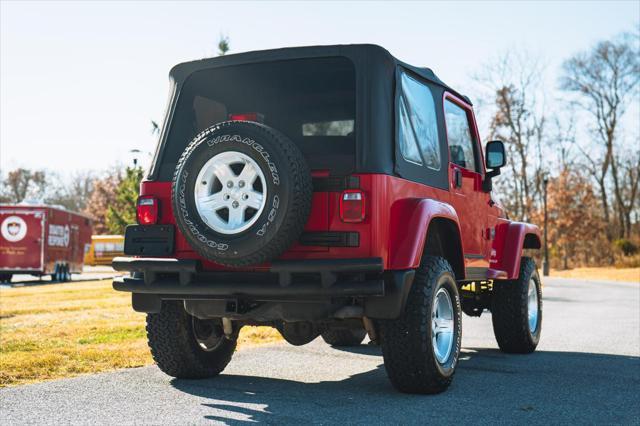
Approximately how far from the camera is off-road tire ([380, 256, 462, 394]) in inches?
208

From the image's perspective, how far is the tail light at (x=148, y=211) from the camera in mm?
5637

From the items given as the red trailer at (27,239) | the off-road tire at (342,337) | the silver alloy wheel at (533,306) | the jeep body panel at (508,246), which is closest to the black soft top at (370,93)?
the jeep body panel at (508,246)

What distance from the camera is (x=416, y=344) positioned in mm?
5262

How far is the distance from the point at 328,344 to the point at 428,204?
3.76m

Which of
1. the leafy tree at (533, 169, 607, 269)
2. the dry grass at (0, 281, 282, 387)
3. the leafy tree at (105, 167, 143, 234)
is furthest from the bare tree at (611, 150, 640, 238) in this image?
the dry grass at (0, 281, 282, 387)

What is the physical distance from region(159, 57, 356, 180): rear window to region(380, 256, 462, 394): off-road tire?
1.10 m

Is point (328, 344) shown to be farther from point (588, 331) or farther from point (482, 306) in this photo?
point (588, 331)

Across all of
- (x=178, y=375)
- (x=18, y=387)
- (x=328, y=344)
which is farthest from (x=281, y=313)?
(x=328, y=344)

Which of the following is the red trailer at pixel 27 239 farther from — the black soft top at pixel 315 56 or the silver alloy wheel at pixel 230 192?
the silver alloy wheel at pixel 230 192

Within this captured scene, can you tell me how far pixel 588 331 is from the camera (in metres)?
10.8

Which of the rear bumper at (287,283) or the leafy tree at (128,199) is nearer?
the rear bumper at (287,283)

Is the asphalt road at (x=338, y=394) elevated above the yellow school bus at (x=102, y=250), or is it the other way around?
the yellow school bus at (x=102, y=250)

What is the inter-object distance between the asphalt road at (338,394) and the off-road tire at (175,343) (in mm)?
109

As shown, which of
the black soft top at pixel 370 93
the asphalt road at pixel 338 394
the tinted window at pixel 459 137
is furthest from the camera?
the tinted window at pixel 459 137
